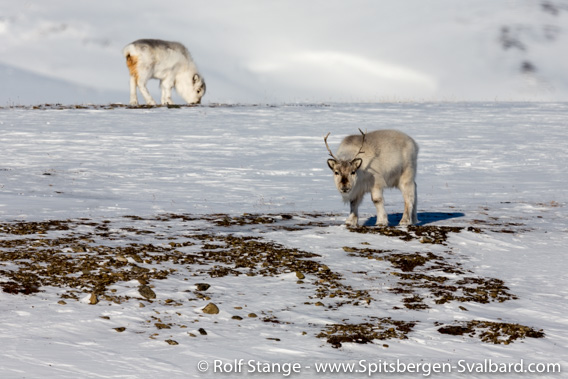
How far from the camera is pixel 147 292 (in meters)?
8.16

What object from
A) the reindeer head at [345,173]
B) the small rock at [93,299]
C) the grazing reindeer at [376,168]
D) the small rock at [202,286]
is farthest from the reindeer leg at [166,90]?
the small rock at [93,299]

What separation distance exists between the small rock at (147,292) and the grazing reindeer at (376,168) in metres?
4.64

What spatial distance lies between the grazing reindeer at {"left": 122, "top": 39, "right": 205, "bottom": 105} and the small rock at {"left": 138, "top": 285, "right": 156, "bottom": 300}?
24540mm

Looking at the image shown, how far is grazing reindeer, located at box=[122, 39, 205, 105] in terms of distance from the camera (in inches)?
1251

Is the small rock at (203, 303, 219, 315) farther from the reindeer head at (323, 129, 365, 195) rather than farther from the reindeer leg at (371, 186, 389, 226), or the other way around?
the reindeer leg at (371, 186, 389, 226)

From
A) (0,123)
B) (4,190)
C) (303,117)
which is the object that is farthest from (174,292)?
(303,117)

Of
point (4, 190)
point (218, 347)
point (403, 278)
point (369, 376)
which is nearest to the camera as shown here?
point (369, 376)

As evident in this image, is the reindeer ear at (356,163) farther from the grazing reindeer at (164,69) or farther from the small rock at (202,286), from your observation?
the grazing reindeer at (164,69)

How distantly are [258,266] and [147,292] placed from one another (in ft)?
6.65

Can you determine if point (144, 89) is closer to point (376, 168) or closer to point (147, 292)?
point (376, 168)

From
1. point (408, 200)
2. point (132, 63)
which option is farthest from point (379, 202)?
point (132, 63)

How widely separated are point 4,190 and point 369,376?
13.1m

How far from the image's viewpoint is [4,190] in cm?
1716

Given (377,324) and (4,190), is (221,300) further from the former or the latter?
(4,190)
